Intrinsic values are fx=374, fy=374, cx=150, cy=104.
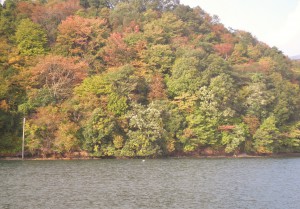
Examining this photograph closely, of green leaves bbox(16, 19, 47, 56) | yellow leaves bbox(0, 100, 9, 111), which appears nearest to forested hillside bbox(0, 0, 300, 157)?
yellow leaves bbox(0, 100, 9, 111)

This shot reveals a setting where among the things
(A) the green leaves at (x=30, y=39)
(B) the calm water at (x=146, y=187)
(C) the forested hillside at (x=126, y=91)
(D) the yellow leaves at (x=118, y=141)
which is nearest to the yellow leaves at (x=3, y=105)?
(C) the forested hillside at (x=126, y=91)

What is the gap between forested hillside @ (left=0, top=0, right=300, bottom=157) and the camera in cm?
5144

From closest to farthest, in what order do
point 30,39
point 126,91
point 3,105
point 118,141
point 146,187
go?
point 146,187 < point 3,105 < point 118,141 < point 126,91 < point 30,39

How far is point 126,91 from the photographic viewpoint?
5672 cm

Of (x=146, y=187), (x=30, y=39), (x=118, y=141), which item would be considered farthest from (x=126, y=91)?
(x=146, y=187)

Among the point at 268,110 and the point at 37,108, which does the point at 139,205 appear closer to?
the point at 37,108

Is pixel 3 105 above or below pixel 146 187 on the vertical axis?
above

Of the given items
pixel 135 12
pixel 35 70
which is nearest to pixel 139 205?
pixel 35 70

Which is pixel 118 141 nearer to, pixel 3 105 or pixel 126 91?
pixel 126 91

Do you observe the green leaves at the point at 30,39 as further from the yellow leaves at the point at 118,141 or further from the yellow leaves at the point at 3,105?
the yellow leaves at the point at 118,141

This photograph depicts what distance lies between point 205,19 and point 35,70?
54478 millimetres

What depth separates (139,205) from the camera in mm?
23578

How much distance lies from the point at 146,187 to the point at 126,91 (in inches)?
1130

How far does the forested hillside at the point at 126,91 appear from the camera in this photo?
5144cm
